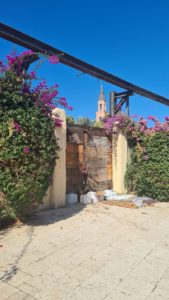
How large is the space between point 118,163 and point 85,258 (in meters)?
5.31

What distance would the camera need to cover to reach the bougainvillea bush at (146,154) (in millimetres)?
7715

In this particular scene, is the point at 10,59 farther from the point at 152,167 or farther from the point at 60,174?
the point at 152,167

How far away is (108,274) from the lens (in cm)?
306

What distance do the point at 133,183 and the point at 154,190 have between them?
826mm

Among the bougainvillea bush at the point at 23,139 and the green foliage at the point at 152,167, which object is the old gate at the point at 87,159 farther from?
the bougainvillea bush at the point at 23,139

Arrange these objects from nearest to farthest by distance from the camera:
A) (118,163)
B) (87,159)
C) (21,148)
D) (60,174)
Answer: (21,148) → (60,174) → (87,159) → (118,163)

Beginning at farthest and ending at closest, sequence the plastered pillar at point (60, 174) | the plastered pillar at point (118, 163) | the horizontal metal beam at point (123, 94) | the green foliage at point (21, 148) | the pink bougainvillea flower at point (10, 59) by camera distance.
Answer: the horizontal metal beam at point (123, 94) → the plastered pillar at point (118, 163) → the plastered pillar at point (60, 174) → the pink bougainvillea flower at point (10, 59) → the green foliage at point (21, 148)

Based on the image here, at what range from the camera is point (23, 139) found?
13.9 ft

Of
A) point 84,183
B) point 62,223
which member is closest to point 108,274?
point 62,223

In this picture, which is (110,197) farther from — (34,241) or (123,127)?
(34,241)

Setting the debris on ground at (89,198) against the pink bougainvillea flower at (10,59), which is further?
the debris on ground at (89,198)

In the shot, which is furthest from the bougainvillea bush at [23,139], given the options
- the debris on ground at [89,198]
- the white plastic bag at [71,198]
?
the debris on ground at [89,198]

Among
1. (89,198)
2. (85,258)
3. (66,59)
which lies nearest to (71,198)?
(89,198)

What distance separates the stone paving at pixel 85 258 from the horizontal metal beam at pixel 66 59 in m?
3.89
